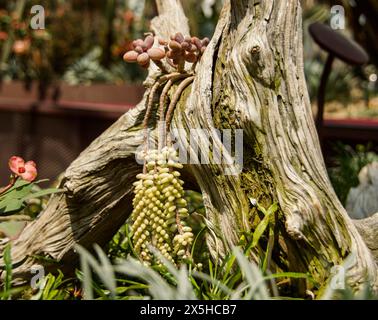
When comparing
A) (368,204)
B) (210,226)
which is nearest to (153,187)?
(210,226)

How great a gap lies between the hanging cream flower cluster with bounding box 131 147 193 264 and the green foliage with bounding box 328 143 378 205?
162cm

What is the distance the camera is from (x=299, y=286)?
1.91 meters

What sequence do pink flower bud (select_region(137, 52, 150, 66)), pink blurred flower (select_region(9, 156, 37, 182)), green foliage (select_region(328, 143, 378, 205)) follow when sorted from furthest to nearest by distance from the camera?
green foliage (select_region(328, 143, 378, 205)), pink blurred flower (select_region(9, 156, 37, 182)), pink flower bud (select_region(137, 52, 150, 66))

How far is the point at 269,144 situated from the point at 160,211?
399 millimetres

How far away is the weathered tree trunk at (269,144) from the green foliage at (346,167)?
1531mm

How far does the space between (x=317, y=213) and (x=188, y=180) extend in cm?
57

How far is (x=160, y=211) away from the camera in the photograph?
2.00 metres

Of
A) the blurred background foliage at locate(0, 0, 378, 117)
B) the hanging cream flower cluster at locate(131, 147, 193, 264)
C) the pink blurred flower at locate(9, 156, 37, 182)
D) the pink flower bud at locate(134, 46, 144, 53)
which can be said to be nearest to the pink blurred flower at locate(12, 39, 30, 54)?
the blurred background foliage at locate(0, 0, 378, 117)

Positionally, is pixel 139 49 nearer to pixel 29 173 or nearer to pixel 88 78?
pixel 29 173

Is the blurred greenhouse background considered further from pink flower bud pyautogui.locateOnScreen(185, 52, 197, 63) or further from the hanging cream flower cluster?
the hanging cream flower cluster

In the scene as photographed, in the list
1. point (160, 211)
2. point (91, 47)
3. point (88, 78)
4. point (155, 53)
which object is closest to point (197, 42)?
point (155, 53)

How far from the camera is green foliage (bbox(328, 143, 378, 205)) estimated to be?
371cm

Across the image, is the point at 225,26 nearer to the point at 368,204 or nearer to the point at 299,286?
the point at 299,286

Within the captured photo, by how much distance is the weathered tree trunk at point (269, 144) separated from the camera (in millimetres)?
1888
